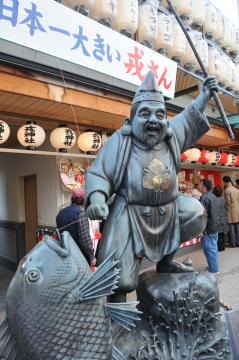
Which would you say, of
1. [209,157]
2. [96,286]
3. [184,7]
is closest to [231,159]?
[209,157]

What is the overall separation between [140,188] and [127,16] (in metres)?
4.71

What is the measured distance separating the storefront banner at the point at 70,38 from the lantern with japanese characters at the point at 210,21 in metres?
3.45

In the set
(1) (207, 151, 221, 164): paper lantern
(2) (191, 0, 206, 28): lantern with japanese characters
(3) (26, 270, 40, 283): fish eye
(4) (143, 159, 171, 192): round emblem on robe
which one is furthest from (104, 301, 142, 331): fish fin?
(1) (207, 151, 221, 164): paper lantern

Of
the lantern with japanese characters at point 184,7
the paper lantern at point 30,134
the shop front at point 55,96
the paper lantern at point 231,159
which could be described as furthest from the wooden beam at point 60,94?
the paper lantern at point 231,159

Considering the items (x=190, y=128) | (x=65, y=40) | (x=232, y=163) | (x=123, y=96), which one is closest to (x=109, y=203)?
(x=190, y=128)

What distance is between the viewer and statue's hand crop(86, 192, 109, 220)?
80.8 inches

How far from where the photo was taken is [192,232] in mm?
2506

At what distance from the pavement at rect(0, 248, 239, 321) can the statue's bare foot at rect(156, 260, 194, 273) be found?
261 cm

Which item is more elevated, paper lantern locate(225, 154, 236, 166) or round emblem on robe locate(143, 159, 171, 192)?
paper lantern locate(225, 154, 236, 166)

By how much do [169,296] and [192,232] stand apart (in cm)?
54

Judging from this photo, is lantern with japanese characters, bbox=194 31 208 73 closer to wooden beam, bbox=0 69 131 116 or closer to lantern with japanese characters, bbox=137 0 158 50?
lantern with japanese characters, bbox=137 0 158 50

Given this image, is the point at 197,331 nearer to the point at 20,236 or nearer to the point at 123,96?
the point at 123,96

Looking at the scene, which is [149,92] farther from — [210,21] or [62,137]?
[210,21]

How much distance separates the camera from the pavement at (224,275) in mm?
5402
